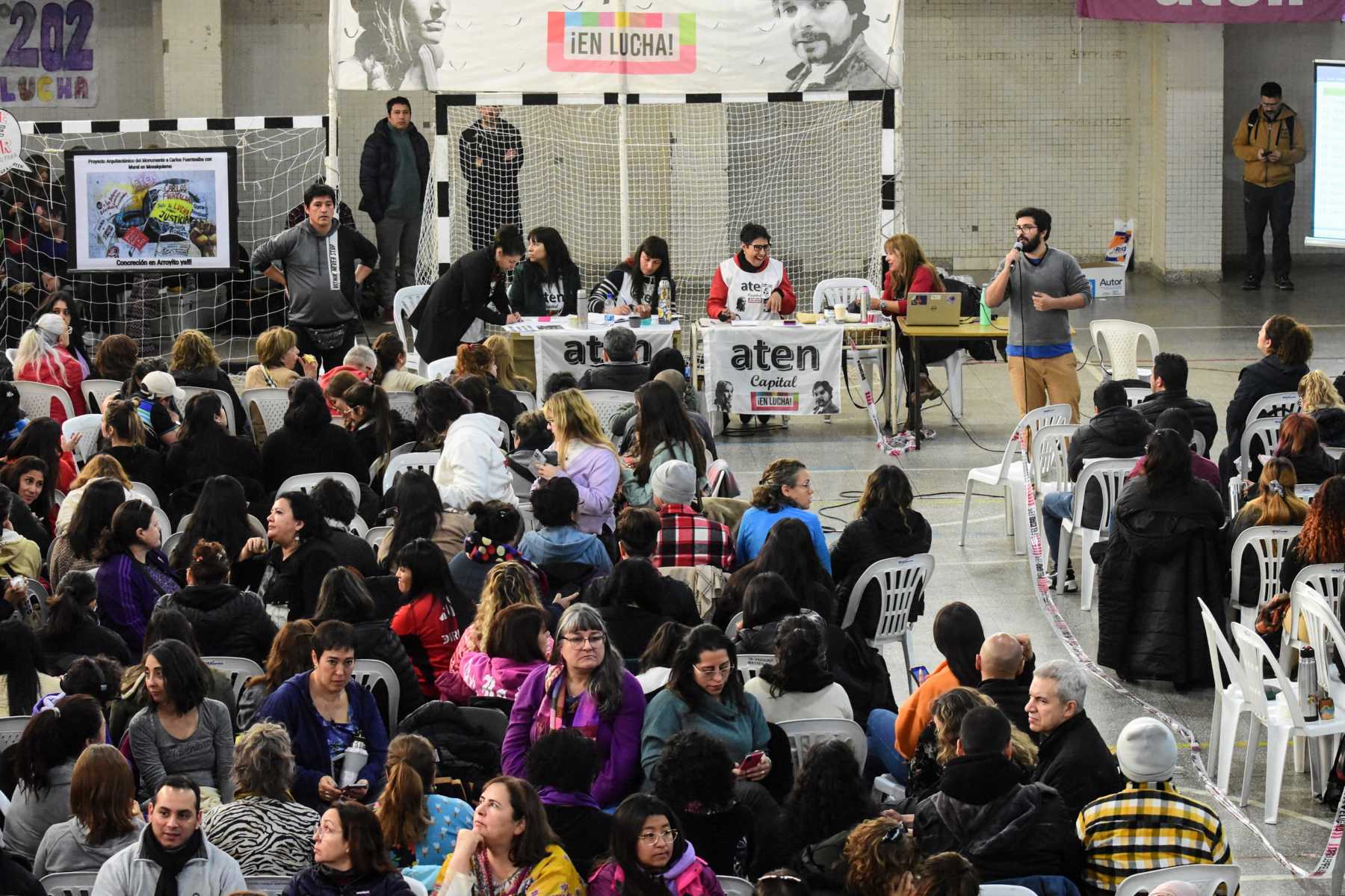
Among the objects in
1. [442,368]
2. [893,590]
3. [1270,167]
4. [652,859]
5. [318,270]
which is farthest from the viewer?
[1270,167]

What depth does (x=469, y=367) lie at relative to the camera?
388 inches

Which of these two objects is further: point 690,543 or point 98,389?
point 98,389

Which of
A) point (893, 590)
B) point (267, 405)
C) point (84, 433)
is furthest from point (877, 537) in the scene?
point (84, 433)

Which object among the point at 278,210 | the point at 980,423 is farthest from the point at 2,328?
the point at 980,423

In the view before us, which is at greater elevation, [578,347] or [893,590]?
[578,347]

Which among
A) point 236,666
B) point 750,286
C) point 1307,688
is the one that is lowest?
point 1307,688

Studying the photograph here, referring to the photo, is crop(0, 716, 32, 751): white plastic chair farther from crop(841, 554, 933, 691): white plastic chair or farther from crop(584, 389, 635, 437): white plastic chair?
crop(584, 389, 635, 437): white plastic chair

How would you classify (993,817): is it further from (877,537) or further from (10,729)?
(10,729)

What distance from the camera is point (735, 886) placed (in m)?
4.58

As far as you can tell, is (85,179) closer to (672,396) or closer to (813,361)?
(813,361)

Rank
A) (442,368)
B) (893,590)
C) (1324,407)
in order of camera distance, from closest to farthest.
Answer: (893,590) → (1324,407) → (442,368)

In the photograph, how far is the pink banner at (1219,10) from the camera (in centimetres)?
1825

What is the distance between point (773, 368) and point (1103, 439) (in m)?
3.87

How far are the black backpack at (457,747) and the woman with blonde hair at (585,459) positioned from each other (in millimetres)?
2526
